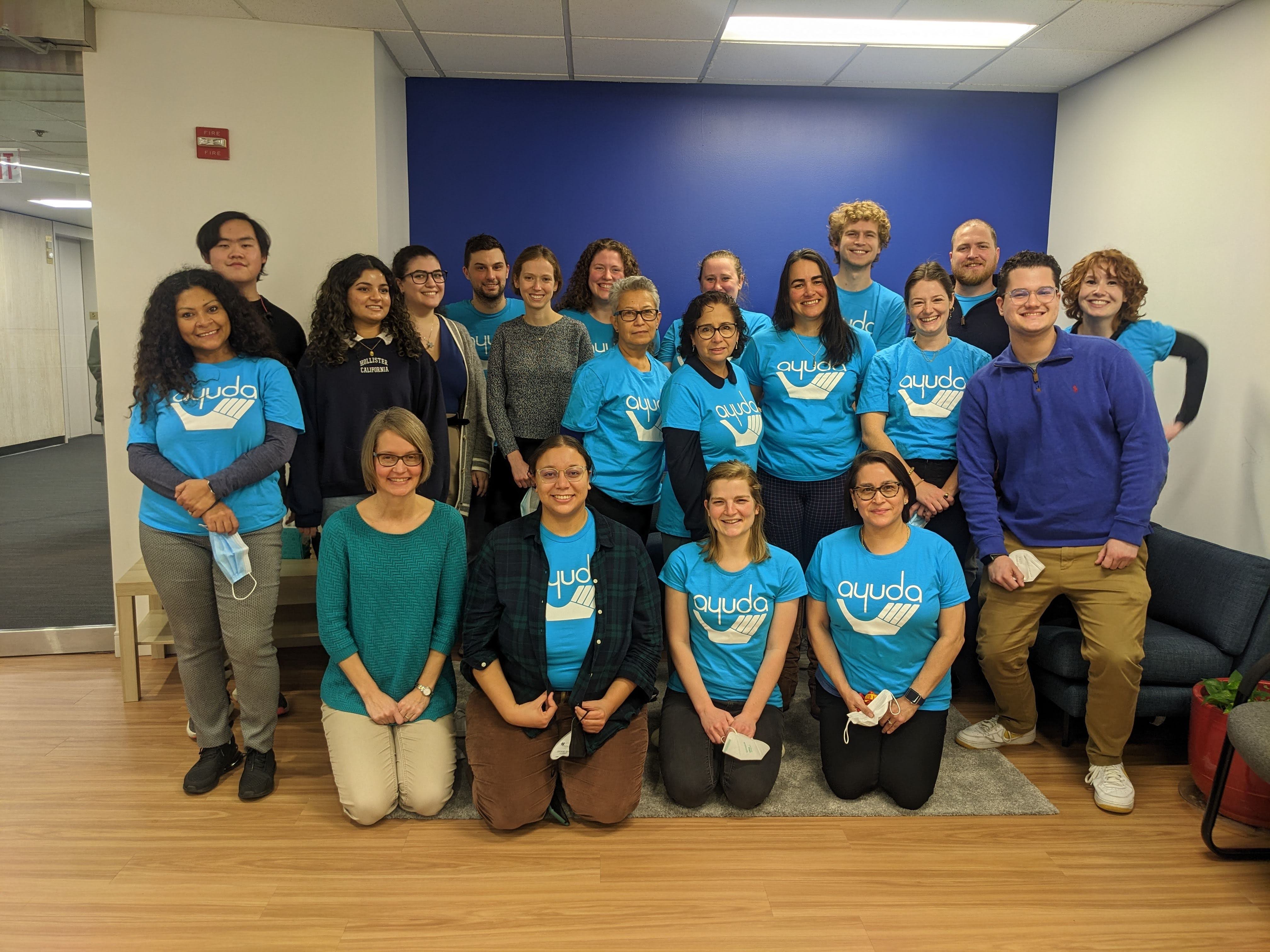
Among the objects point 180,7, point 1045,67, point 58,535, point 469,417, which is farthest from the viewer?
point 1045,67

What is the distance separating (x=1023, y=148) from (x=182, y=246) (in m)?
4.41

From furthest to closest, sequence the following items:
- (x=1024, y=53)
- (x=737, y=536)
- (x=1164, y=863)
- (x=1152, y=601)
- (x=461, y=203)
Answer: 1. (x=461, y=203)
2. (x=1024, y=53)
3. (x=1152, y=601)
4. (x=737, y=536)
5. (x=1164, y=863)

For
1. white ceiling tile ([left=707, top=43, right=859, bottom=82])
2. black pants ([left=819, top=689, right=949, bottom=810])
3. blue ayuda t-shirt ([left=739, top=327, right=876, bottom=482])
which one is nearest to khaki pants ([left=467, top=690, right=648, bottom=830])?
black pants ([left=819, top=689, right=949, bottom=810])

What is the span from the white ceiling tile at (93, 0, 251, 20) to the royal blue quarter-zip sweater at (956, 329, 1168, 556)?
134 inches

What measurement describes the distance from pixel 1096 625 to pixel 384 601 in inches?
88.1

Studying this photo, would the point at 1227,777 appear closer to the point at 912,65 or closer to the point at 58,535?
the point at 912,65

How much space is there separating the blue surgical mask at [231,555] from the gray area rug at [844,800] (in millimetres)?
862

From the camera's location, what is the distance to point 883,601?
2.55 m

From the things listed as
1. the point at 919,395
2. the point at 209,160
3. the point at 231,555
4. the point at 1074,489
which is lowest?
the point at 231,555

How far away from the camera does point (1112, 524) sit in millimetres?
2715

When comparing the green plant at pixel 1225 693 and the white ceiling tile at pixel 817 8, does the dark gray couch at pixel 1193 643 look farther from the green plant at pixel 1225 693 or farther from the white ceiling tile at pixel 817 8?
the white ceiling tile at pixel 817 8

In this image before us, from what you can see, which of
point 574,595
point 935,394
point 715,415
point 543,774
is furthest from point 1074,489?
point 543,774

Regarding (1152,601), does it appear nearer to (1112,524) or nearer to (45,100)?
(1112,524)

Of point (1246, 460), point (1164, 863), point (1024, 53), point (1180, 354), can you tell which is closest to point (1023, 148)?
point (1024, 53)
